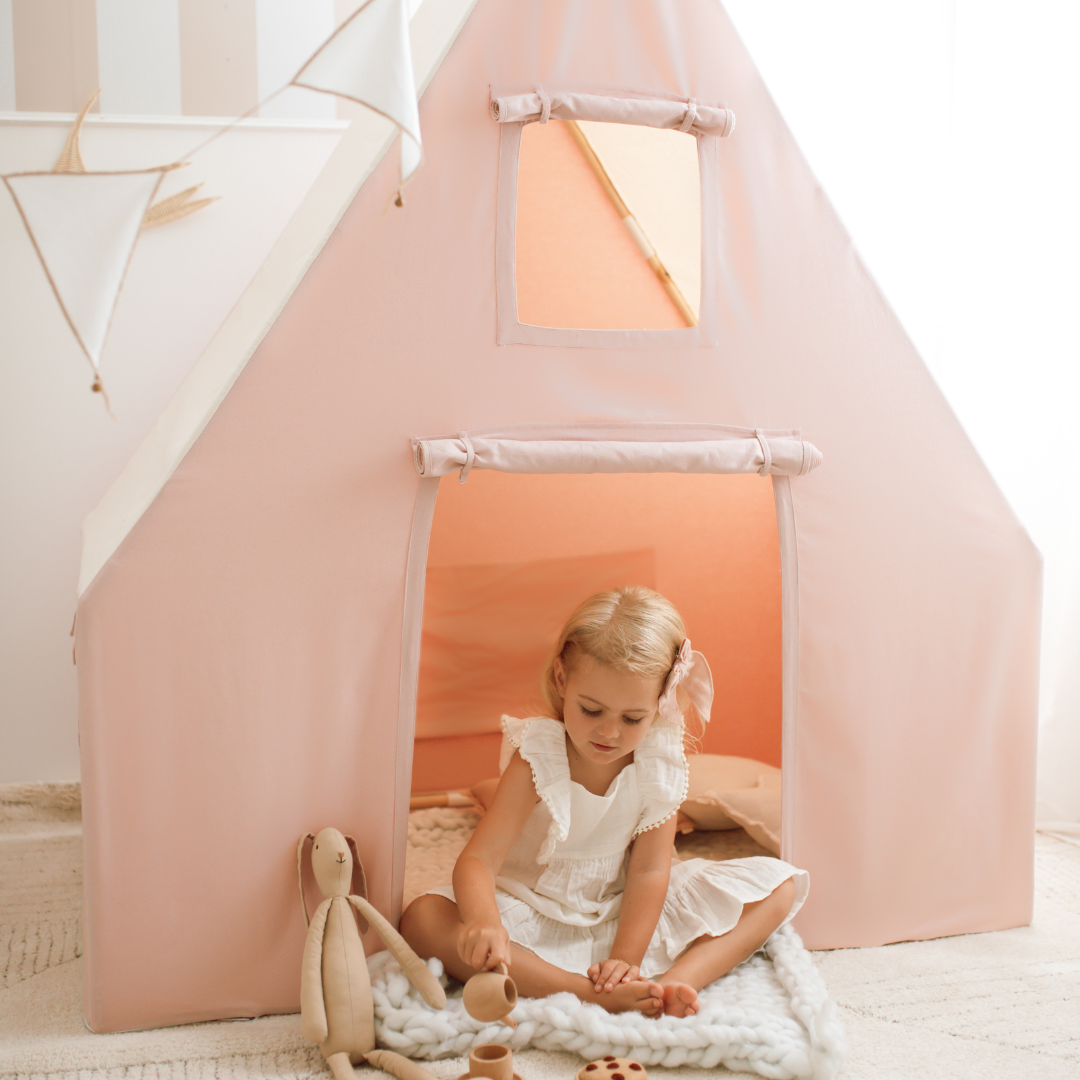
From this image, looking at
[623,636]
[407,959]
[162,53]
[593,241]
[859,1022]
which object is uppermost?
[162,53]

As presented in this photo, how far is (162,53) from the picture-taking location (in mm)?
2027

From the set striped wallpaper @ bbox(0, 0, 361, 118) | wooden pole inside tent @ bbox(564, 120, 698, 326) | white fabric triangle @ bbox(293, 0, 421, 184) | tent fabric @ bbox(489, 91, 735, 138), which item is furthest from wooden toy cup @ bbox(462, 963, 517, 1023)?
striped wallpaper @ bbox(0, 0, 361, 118)

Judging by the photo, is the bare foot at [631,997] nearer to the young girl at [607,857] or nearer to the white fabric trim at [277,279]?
the young girl at [607,857]

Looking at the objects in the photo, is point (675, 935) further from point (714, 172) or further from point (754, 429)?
point (714, 172)

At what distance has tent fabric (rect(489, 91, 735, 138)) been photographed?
1305mm

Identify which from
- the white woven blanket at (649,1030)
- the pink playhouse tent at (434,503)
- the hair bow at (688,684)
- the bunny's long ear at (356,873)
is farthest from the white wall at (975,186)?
the bunny's long ear at (356,873)

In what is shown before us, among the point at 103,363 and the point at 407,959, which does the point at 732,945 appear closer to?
the point at 407,959

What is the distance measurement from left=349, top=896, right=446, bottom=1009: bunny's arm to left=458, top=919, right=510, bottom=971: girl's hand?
5 cm

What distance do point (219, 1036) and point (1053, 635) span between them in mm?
1760

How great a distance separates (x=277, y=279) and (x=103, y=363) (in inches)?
37.6

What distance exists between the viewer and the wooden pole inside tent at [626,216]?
1955mm

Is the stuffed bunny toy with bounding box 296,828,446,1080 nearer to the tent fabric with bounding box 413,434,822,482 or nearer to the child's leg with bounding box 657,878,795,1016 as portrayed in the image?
the child's leg with bounding box 657,878,795,1016

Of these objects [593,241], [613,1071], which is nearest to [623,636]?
[613,1071]

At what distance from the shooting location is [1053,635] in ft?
6.96
